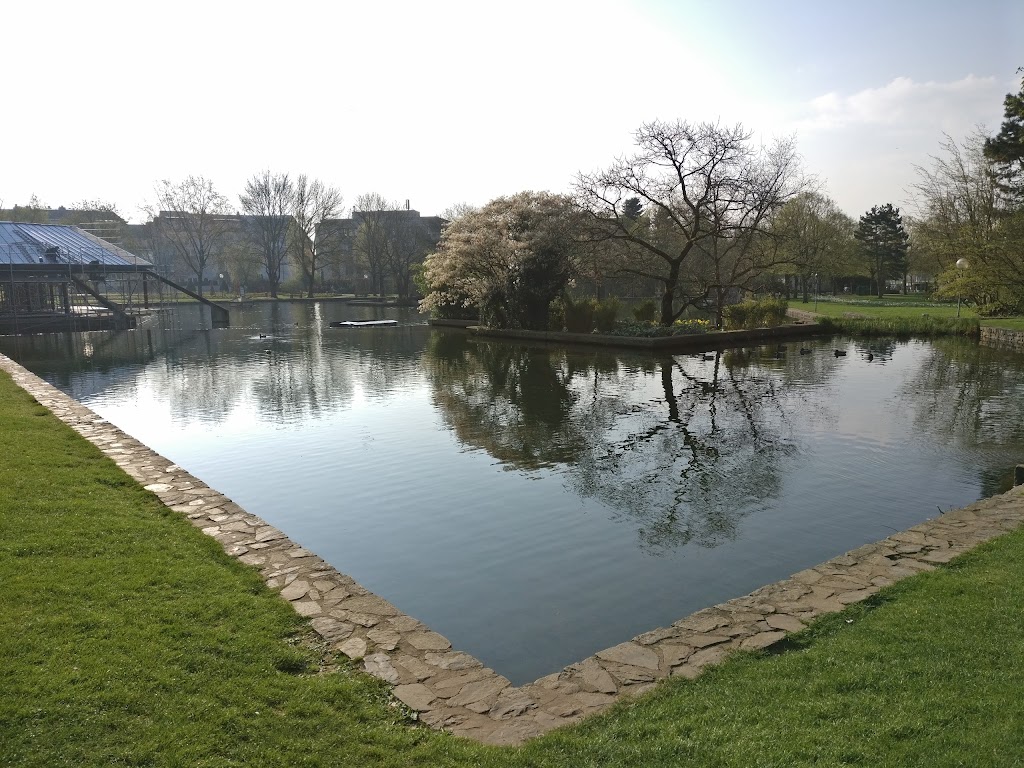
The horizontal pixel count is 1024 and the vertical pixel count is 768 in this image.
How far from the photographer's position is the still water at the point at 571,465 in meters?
5.85

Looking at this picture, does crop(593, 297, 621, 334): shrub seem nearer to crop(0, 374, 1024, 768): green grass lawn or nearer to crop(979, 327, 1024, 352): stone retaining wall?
crop(979, 327, 1024, 352): stone retaining wall

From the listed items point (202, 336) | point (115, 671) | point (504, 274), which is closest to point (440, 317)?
point (504, 274)

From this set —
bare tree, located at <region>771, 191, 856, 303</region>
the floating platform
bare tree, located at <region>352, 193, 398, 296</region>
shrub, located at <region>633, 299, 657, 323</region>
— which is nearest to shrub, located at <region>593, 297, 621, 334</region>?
shrub, located at <region>633, 299, 657, 323</region>

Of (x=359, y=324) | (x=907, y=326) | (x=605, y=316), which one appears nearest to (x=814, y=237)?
(x=907, y=326)

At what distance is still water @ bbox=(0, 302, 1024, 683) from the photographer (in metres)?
5.85

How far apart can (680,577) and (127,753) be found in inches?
170

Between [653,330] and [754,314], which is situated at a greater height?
[754,314]

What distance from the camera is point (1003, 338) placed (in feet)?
78.7

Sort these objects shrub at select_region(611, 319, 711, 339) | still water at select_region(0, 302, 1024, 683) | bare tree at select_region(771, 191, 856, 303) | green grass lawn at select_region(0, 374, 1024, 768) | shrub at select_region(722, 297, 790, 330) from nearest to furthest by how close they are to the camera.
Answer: green grass lawn at select_region(0, 374, 1024, 768) → still water at select_region(0, 302, 1024, 683) → shrub at select_region(611, 319, 711, 339) → shrub at select_region(722, 297, 790, 330) → bare tree at select_region(771, 191, 856, 303)

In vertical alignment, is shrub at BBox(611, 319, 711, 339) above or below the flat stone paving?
above

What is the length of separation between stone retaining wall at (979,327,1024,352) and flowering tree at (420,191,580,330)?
14.8 m

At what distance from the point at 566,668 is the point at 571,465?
18.1 ft

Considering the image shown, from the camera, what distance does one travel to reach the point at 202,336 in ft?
103

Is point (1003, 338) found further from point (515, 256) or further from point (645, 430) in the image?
point (645, 430)
